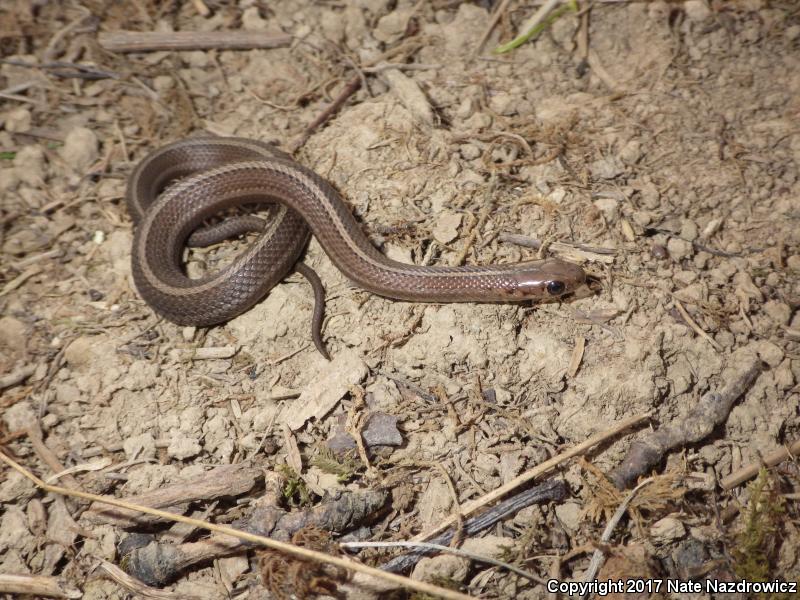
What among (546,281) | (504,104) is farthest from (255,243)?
(504,104)

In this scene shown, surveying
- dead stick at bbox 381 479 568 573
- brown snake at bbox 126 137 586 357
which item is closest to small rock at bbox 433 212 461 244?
brown snake at bbox 126 137 586 357

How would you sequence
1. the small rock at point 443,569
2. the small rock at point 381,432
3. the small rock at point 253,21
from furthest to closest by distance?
the small rock at point 253,21 < the small rock at point 381,432 < the small rock at point 443,569

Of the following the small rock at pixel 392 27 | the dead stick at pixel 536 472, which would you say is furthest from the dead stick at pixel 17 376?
the small rock at pixel 392 27

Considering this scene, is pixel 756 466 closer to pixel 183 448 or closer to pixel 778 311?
pixel 778 311

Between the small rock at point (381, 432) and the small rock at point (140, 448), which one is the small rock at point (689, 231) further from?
the small rock at point (140, 448)

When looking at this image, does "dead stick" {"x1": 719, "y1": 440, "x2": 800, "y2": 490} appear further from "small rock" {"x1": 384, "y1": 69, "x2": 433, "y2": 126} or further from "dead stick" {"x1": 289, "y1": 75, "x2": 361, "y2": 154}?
"dead stick" {"x1": 289, "y1": 75, "x2": 361, "y2": 154}
